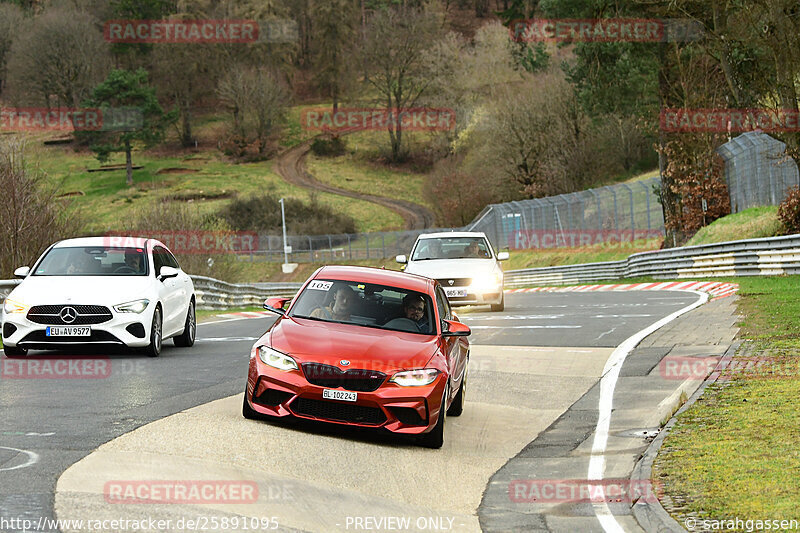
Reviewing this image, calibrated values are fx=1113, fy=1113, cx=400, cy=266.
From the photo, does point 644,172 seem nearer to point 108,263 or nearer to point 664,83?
point 664,83

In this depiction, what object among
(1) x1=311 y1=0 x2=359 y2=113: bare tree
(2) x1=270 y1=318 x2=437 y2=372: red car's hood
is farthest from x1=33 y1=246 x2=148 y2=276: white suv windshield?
(1) x1=311 y1=0 x2=359 y2=113: bare tree

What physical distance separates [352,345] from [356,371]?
1.40ft

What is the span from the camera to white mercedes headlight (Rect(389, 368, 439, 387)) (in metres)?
9.09

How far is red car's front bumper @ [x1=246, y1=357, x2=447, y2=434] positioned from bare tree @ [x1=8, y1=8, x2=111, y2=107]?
377 ft

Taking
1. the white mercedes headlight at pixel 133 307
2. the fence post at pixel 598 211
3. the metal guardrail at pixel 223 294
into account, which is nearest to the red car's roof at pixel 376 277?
the white mercedes headlight at pixel 133 307

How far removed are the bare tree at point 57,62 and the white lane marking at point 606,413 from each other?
107 metres

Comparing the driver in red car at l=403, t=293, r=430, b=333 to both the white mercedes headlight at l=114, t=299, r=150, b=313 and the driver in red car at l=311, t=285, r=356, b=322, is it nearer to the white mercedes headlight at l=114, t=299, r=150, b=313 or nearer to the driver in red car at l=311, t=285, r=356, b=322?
the driver in red car at l=311, t=285, r=356, b=322

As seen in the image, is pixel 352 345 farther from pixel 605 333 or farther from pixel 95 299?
pixel 605 333

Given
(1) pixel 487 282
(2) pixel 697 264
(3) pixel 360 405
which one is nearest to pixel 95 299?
(3) pixel 360 405

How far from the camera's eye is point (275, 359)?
926cm

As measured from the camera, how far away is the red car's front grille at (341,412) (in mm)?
8992

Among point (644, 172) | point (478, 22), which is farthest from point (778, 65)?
point (478, 22)

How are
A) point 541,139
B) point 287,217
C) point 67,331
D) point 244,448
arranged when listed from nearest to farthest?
point 244,448 < point 67,331 < point 541,139 < point 287,217

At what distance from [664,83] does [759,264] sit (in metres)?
16.7
